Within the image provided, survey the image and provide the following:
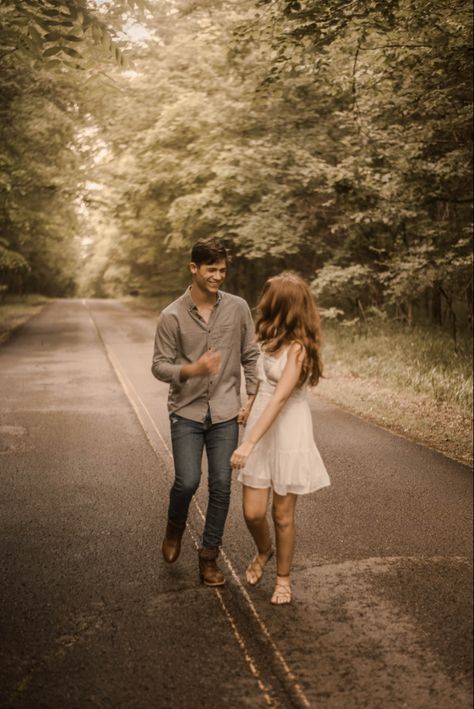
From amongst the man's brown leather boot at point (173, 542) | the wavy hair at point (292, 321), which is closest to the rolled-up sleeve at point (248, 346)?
the wavy hair at point (292, 321)

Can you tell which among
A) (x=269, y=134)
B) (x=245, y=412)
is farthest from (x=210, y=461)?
(x=269, y=134)

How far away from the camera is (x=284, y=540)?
4148 millimetres

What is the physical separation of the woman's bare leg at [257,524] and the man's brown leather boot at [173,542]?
0.51m

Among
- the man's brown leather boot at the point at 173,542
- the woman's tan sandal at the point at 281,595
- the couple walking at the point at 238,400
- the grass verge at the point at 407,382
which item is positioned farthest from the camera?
the grass verge at the point at 407,382

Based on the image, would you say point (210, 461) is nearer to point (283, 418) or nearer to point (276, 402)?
point (283, 418)

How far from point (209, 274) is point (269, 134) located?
47.3ft

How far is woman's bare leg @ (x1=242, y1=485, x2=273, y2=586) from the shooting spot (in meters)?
4.09

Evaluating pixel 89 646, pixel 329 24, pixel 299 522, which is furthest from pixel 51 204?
pixel 89 646

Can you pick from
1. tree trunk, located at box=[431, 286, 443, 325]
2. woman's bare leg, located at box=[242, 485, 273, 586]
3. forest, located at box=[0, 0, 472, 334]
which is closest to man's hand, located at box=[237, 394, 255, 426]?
woman's bare leg, located at box=[242, 485, 273, 586]

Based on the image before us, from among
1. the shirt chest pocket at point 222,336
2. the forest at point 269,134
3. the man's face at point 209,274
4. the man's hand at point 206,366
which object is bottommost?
the man's hand at point 206,366

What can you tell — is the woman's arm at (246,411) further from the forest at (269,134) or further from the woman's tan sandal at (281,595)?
the forest at (269,134)

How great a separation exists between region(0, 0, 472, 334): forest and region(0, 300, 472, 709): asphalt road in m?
3.72

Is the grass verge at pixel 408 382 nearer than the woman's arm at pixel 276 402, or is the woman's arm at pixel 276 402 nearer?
the woman's arm at pixel 276 402

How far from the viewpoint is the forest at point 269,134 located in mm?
7520
